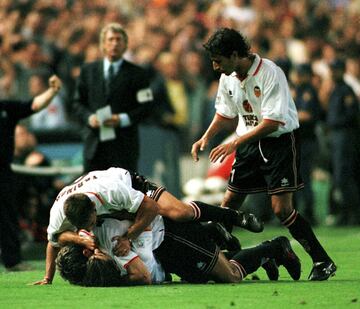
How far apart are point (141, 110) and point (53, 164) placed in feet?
12.0

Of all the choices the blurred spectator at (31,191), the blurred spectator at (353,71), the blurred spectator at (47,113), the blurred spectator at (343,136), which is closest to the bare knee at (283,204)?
the blurred spectator at (31,191)

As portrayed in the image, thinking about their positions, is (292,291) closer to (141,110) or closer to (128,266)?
(128,266)

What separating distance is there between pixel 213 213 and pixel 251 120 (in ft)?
2.86

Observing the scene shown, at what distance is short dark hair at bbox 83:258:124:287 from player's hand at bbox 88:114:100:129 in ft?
12.6

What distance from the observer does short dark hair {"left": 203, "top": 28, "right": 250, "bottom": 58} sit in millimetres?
10156

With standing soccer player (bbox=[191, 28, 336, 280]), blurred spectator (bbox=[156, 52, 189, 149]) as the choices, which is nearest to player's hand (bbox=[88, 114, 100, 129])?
standing soccer player (bbox=[191, 28, 336, 280])

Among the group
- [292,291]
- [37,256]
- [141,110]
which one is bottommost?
[37,256]

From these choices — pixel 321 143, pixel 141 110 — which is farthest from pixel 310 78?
pixel 141 110

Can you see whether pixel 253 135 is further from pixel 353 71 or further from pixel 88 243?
pixel 353 71

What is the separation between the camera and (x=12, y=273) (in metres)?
11.8

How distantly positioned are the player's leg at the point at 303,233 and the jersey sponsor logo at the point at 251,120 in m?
0.63

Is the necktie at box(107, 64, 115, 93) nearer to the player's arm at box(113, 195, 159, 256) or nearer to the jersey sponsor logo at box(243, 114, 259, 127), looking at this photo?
the jersey sponsor logo at box(243, 114, 259, 127)

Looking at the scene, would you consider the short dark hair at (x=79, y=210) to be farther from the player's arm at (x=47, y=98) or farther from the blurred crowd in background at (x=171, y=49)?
the blurred crowd in background at (x=171, y=49)

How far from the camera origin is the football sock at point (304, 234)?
1050 centimetres
